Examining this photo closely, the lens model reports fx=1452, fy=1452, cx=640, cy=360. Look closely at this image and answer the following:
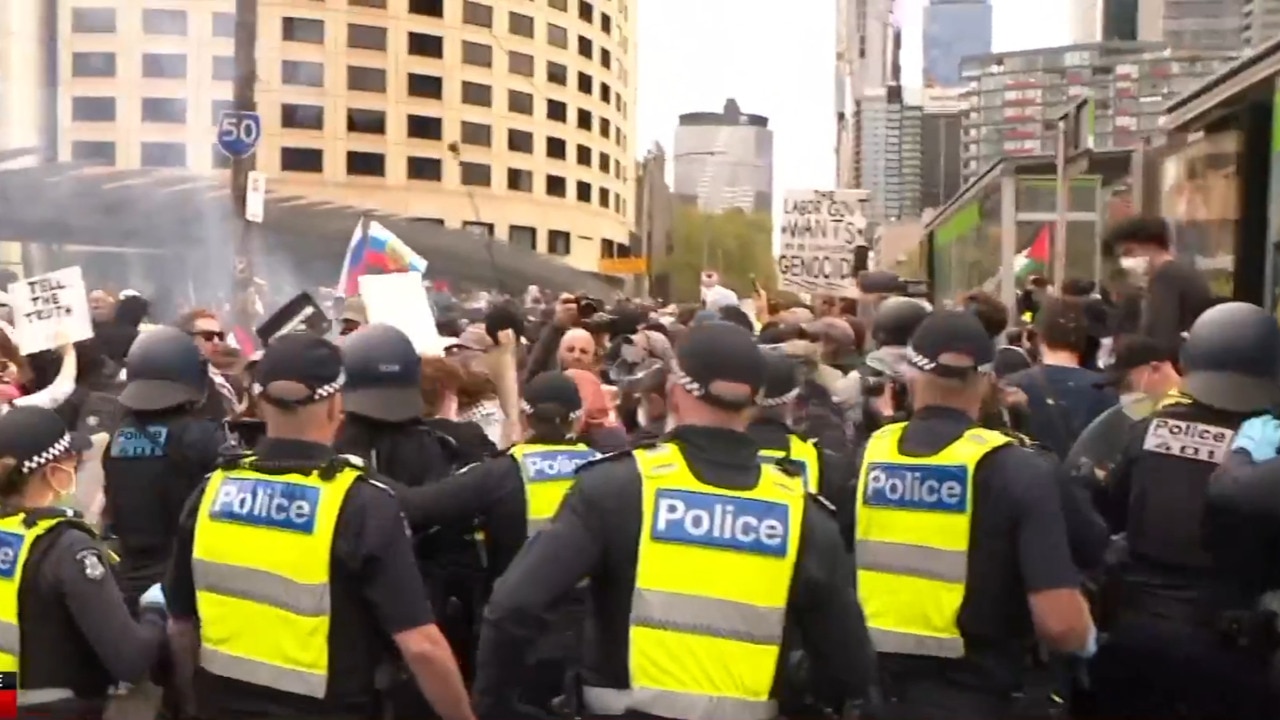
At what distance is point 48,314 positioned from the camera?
26.2 ft

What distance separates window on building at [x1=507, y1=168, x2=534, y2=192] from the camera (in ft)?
238

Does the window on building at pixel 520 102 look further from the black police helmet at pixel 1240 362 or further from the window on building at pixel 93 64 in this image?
the black police helmet at pixel 1240 362

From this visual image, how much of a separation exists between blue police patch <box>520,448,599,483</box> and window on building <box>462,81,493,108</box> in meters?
66.7

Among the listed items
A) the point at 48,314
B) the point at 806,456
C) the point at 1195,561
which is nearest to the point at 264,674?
the point at 806,456

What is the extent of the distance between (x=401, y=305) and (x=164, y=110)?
1354 inches

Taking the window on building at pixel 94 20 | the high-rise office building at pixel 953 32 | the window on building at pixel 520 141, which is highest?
the high-rise office building at pixel 953 32

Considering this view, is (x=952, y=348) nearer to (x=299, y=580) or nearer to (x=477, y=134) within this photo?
(x=299, y=580)

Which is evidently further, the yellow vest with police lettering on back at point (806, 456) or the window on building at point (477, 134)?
the window on building at point (477, 134)

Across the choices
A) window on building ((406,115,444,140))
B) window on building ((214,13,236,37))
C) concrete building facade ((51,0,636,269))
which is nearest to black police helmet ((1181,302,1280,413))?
window on building ((214,13,236,37))

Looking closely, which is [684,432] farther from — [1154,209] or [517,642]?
[1154,209]

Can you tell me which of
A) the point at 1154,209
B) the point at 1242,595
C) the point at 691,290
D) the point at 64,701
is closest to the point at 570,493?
the point at 64,701

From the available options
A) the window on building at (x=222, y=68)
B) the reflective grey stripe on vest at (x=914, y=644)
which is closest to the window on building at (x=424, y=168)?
the window on building at (x=222, y=68)

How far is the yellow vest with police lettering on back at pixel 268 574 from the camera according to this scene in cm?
369

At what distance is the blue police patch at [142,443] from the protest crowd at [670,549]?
0.04 feet
